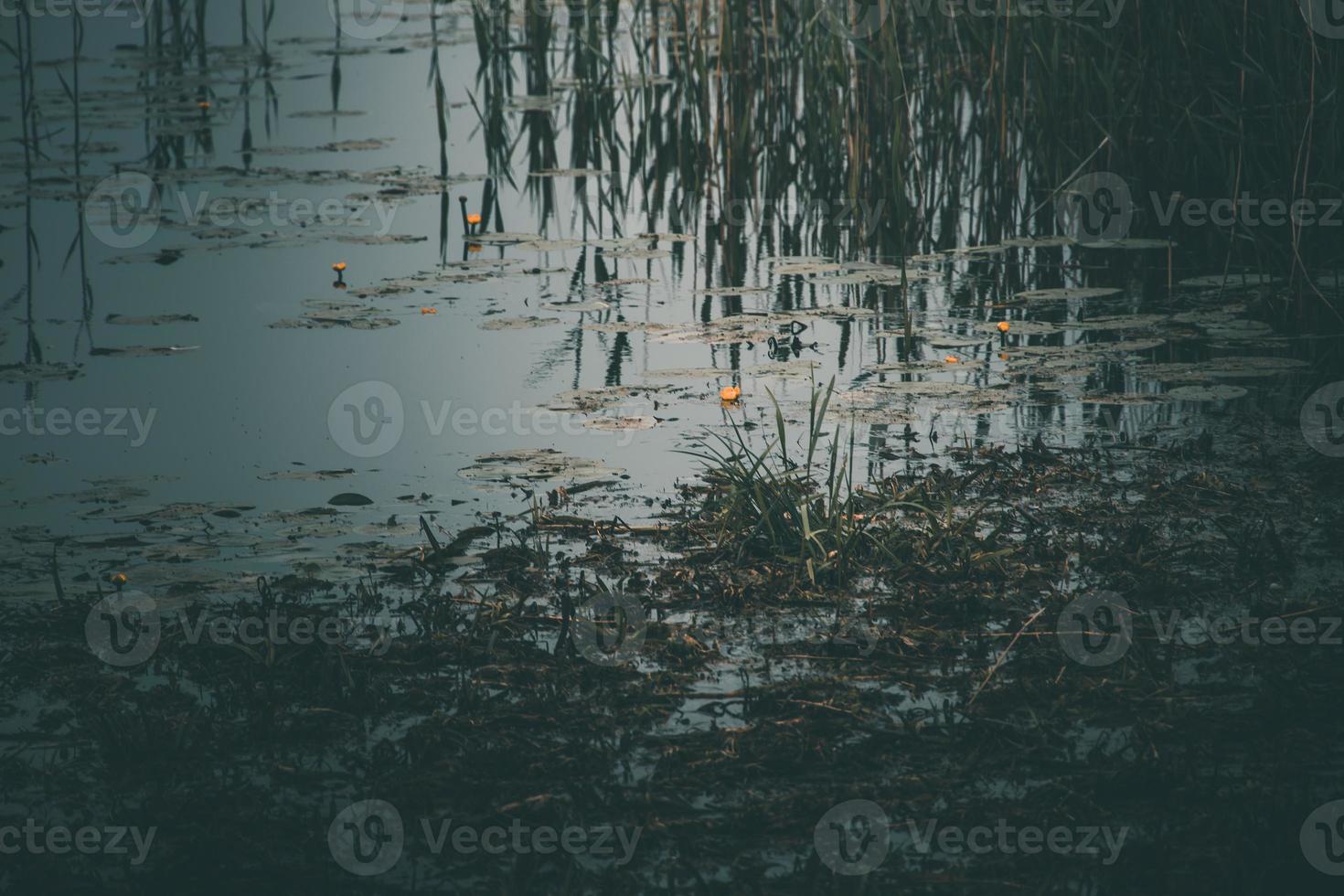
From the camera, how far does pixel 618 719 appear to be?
9.40 ft

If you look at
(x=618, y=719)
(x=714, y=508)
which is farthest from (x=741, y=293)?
(x=618, y=719)

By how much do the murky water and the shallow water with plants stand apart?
0.03 m

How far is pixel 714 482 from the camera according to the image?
4.08 meters

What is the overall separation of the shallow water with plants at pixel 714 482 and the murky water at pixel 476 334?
0.09ft

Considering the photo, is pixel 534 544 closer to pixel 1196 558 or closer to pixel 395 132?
pixel 1196 558

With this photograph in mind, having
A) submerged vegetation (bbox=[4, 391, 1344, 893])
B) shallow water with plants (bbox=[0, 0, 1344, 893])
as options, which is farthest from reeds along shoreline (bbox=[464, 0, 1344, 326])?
submerged vegetation (bbox=[4, 391, 1344, 893])

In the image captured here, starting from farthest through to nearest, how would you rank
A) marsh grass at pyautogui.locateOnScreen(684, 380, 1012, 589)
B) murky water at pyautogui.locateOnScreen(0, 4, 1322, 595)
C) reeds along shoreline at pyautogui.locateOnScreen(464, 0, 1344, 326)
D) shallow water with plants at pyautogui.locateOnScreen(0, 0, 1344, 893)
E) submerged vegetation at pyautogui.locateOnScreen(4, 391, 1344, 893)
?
reeds along shoreline at pyautogui.locateOnScreen(464, 0, 1344, 326)
murky water at pyautogui.locateOnScreen(0, 4, 1322, 595)
marsh grass at pyautogui.locateOnScreen(684, 380, 1012, 589)
shallow water with plants at pyautogui.locateOnScreen(0, 0, 1344, 893)
submerged vegetation at pyautogui.locateOnScreen(4, 391, 1344, 893)

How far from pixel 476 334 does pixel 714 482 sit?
6.04 ft

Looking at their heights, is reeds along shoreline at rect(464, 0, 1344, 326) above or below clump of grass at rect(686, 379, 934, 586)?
above

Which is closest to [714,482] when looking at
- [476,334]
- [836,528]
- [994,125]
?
[836,528]

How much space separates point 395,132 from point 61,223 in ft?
7.53

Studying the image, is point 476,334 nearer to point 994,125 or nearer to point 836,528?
point 836,528

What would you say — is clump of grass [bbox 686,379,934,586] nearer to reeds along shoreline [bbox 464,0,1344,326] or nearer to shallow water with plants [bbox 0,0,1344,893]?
shallow water with plants [bbox 0,0,1344,893]

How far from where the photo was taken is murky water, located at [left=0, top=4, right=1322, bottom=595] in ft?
13.8
